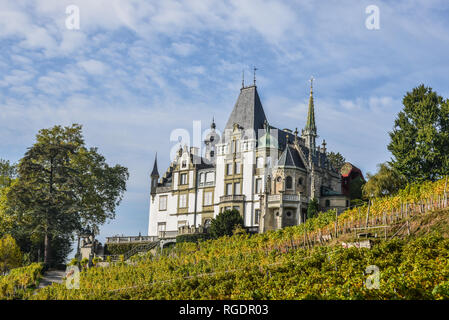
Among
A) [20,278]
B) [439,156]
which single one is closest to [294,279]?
[20,278]

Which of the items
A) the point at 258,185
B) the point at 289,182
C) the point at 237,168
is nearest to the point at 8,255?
A: the point at 237,168

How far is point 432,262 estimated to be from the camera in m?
19.8

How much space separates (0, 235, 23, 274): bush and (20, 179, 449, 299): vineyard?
9267 millimetres

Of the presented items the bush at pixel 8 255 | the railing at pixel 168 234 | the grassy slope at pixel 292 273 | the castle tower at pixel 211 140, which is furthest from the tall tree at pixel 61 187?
the castle tower at pixel 211 140

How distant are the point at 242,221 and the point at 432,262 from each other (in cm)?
3184

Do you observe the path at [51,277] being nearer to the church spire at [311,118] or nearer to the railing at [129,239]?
the railing at [129,239]

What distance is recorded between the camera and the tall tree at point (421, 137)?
43281 mm

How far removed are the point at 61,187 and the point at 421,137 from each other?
30.2m

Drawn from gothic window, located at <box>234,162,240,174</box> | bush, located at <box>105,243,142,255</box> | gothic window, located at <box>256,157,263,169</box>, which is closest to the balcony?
gothic window, located at <box>256,157,263,169</box>

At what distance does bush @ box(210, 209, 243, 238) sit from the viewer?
1951 inches

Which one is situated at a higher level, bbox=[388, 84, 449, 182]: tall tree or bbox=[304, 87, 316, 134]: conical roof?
bbox=[304, 87, 316, 134]: conical roof

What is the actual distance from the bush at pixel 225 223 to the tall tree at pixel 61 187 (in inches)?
431

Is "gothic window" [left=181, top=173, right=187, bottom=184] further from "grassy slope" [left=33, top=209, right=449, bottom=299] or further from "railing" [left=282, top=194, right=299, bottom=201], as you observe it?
"grassy slope" [left=33, top=209, right=449, bottom=299]
